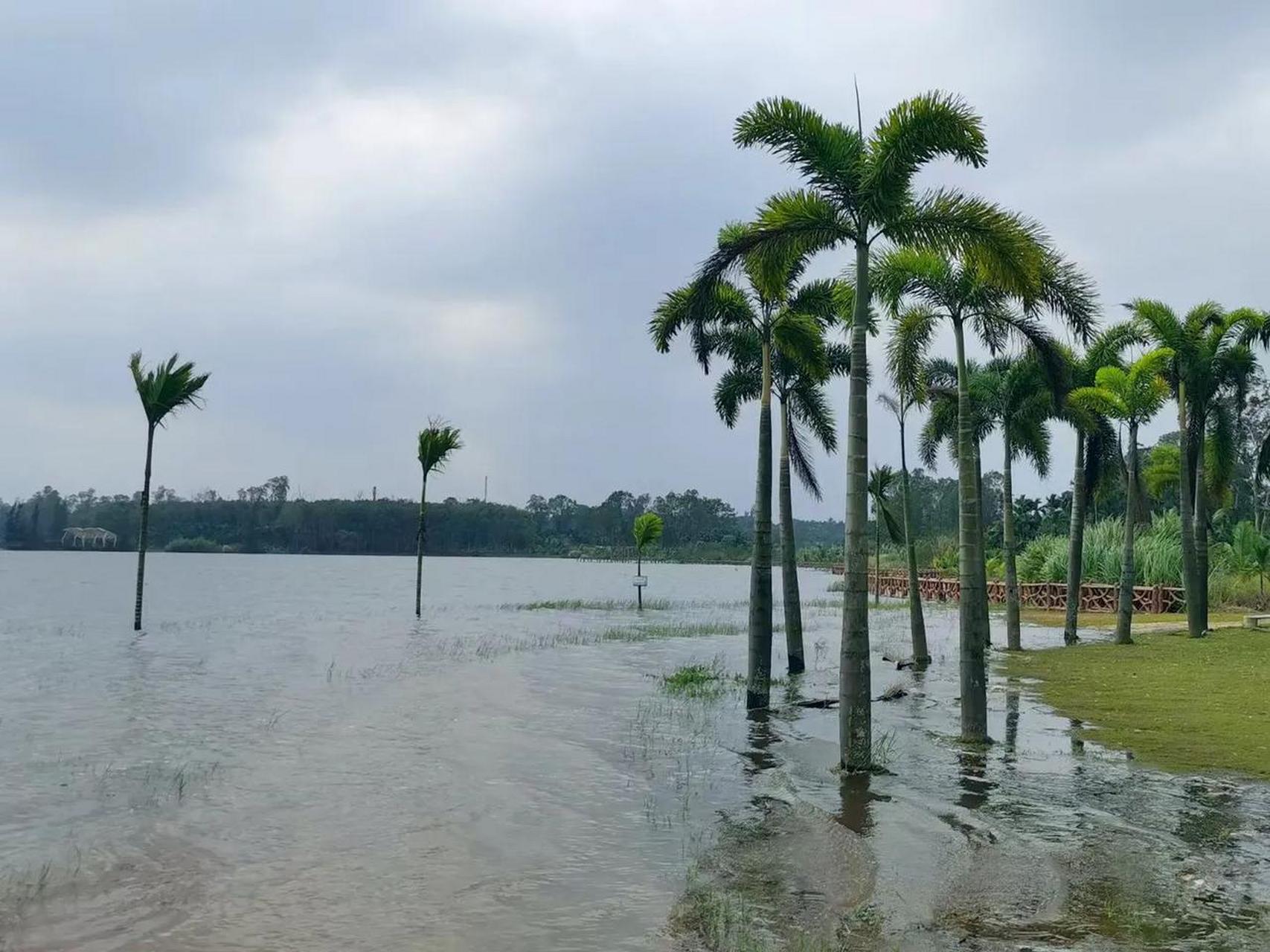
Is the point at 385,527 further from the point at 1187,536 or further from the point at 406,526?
the point at 1187,536

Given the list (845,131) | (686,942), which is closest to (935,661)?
(845,131)

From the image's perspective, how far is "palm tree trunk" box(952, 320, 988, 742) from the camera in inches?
555

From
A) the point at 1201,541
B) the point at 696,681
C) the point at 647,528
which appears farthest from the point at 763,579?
the point at 647,528

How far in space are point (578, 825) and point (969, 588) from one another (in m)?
7.29

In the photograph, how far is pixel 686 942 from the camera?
701cm

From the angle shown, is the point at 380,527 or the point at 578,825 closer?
the point at 578,825

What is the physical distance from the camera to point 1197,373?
27516mm

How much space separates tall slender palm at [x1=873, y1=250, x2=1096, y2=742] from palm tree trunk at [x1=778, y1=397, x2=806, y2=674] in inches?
175

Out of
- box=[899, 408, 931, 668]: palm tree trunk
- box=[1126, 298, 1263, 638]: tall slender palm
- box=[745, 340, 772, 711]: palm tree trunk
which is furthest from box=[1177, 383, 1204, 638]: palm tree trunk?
box=[745, 340, 772, 711]: palm tree trunk

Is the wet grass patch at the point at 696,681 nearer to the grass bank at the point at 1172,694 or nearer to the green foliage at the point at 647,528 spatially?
the grass bank at the point at 1172,694

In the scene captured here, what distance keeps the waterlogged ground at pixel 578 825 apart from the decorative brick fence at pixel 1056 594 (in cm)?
1483

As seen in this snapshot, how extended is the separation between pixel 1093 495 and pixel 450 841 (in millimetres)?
27111

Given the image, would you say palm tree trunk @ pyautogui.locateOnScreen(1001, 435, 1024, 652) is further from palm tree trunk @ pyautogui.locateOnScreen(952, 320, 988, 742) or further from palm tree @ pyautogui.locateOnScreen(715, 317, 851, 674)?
palm tree trunk @ pyautogui.locateOnScreen(952, 320, 988, 742)

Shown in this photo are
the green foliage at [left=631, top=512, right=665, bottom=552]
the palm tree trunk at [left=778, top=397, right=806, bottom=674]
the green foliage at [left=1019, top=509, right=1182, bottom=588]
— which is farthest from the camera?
the green foliage at [left=631, top=512, right=665, bottom=552]
